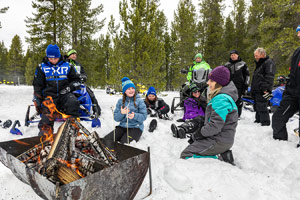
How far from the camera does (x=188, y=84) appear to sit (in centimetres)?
643

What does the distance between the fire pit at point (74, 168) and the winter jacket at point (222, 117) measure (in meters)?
1.13

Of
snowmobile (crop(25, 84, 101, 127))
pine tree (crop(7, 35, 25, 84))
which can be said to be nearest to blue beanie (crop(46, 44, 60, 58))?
snowmobile (crop(25, 84, 101, 127))

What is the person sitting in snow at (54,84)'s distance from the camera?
387 centimetres

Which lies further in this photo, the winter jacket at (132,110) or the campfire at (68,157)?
the winter jacket at (132,110)

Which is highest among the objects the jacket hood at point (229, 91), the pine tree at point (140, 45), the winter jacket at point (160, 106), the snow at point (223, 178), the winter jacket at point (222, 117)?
the pine tree at point (140, 45)

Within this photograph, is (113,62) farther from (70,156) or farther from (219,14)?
(219,14)

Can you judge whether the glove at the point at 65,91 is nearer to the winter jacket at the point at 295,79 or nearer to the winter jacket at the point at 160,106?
the winter jacket at the point at 160,106

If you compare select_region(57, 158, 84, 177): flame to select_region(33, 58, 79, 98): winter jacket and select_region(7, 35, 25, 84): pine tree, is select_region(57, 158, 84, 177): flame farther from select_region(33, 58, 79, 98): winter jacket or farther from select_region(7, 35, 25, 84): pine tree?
select_region(7, 35, 25, 84): pine tree

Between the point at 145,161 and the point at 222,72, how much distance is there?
1.75m

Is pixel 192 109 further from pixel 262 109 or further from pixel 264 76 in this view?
pixel 264 76

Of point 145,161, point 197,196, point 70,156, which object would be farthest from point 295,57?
point 70,156

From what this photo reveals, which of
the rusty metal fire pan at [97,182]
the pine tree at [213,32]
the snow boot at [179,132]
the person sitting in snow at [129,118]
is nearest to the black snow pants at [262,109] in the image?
the snow boot at [179,132]

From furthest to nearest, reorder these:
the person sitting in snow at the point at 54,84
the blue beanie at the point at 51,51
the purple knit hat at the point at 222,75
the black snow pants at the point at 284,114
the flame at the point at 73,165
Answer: the person sitting in snow at the point at 54,84
the blue beanie at the point at 51,51
the black snow pants at the point at 284,114
the purple knit hat at the point at 222,75
the flame at the point at 73,165

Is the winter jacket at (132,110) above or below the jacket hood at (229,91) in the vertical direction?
below
